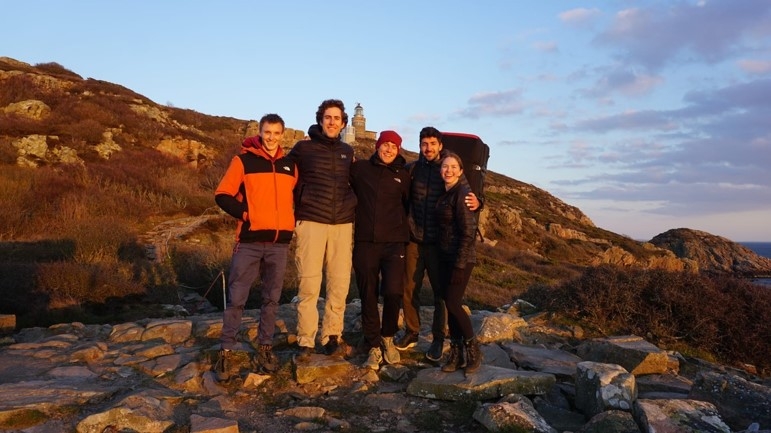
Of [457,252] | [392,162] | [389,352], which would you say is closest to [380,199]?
[392,162]

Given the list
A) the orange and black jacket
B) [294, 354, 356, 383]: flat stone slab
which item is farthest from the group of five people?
[294, 354, 356, 383]: flat stone slab

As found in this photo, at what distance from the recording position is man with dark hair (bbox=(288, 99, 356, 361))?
17.1 ft

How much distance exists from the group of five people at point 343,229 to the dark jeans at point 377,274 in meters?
0.01

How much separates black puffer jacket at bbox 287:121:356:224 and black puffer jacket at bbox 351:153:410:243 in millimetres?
169

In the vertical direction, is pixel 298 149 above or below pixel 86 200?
above

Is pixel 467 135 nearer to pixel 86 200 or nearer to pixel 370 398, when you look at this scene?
pixel 370 398

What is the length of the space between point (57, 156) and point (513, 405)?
68.3 ft

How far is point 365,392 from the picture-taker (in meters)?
5.03

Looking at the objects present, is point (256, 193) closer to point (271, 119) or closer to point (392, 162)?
point (271, 119)

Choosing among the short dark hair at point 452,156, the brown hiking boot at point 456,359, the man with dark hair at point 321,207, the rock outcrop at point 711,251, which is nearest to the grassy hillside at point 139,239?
the man with dark hair at point 321,207

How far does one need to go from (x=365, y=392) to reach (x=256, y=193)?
2.21 metres

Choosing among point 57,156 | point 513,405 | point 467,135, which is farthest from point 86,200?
point 513,405

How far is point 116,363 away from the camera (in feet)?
18.8

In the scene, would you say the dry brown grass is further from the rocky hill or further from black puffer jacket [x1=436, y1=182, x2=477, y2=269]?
black puffer jacket [x1=436, y1=182, x2=477, y2=269]
